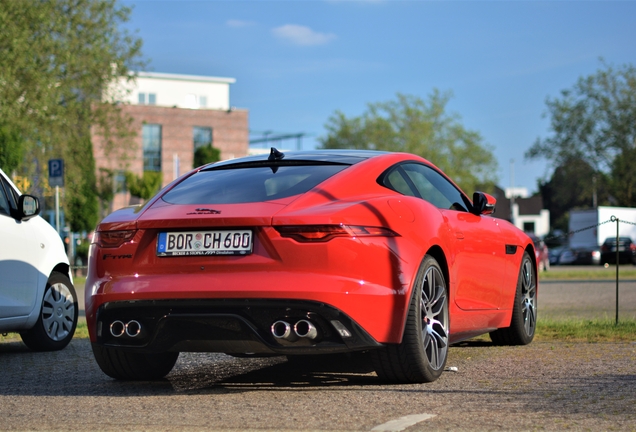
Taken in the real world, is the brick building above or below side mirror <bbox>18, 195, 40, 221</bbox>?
above

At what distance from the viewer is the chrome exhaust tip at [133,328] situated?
557 cm

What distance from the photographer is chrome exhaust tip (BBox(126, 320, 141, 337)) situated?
557 cm

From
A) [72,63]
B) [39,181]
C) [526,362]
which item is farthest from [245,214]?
[39,181]

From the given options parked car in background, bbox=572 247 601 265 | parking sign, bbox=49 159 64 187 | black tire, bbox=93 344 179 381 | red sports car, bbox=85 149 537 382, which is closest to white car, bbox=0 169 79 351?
black tire, bbox=93 344 179 381

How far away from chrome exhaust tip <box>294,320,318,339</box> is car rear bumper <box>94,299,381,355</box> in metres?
0.01

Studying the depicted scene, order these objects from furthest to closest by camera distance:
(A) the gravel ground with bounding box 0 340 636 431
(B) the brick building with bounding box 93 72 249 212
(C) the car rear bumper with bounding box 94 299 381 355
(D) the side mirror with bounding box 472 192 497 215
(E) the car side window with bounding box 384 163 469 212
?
(B) the brick building with bounding box 93 72 249 212, (D) the side mirror with bounding box 472 192 497 215, (E) the car side window with bounding box 384 163 469 212, (C) the car rear bumper with bounding box 94 299 381 355, (A) the gravel ground with bounding box 0 340 636 431

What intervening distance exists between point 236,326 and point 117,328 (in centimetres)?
79

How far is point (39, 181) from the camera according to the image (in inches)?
1345

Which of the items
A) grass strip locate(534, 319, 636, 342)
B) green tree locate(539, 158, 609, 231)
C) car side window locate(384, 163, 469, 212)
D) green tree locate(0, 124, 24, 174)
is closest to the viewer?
car side window locate(384, 163, 469, 212)

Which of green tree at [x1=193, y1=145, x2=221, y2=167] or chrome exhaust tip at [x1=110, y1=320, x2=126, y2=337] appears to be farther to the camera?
green tree at [x1=193, y1=145, x2=221, y2=167]

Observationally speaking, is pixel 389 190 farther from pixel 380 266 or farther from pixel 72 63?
pixel 72 63

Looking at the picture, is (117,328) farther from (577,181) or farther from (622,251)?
(577,181)

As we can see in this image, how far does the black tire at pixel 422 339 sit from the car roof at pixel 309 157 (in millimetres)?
855

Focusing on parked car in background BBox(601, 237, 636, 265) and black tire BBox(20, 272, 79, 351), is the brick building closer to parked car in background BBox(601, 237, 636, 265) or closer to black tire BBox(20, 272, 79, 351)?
parked car in background BBox(601, 237, 636, 265)
